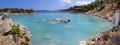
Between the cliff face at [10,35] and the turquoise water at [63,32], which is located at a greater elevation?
the cliff face at [10,35]

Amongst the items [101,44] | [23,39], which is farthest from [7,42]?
[101,44]

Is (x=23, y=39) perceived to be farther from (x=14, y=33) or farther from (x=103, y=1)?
(x=103, y=1)

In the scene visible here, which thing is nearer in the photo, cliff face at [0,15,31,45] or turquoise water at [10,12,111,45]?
cliff face at [0,15,31,45]

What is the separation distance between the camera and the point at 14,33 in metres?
22.0

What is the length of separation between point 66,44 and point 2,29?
8.30 m

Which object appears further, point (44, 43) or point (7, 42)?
point (44, 43)

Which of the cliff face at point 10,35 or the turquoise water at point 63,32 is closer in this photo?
the cliff face at point 10,35

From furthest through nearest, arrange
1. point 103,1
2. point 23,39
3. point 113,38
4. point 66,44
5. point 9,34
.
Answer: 1. point 103,1
2. point 66,44
3. point 23,39
4. point 9,34
5. point 113,38

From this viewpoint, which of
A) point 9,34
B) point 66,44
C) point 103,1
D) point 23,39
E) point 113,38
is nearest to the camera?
point 113,38

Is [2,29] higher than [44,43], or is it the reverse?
[2,29]

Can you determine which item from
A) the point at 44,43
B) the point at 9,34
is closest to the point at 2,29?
the point at 9,34

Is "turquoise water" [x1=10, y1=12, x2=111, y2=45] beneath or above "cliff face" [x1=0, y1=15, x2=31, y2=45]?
beneath

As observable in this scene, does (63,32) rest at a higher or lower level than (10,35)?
lower

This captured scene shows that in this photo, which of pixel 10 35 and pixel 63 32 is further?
pixel 63 32
